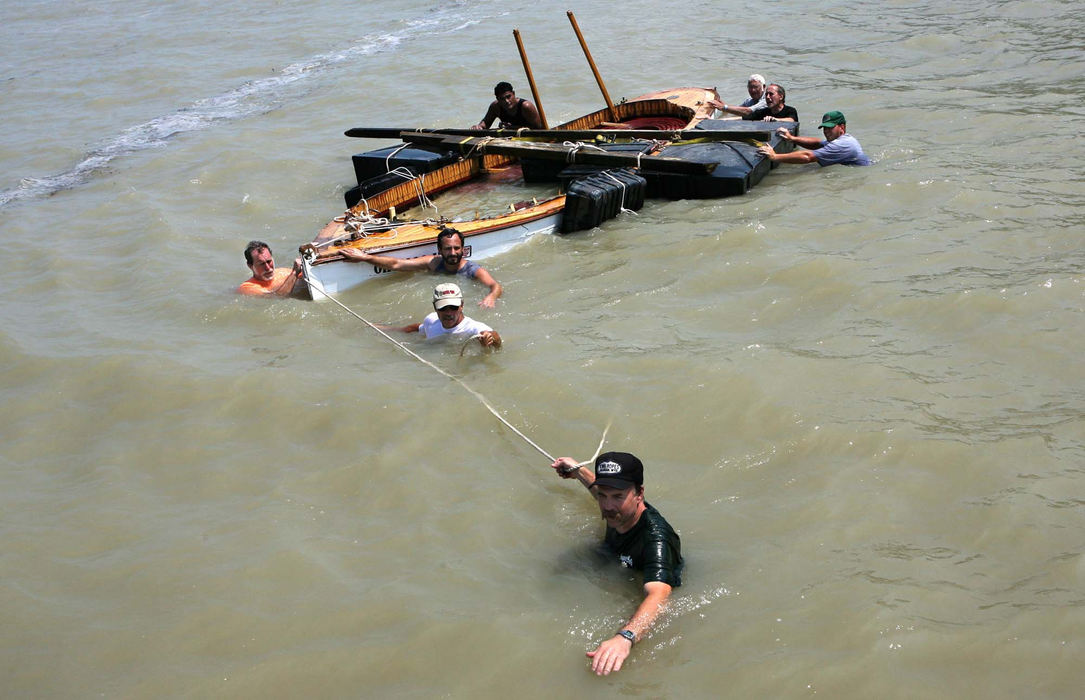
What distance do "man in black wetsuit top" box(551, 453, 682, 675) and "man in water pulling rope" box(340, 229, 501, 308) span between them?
3.92 m

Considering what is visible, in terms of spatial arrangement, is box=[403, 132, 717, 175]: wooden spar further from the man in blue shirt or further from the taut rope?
the taut rope

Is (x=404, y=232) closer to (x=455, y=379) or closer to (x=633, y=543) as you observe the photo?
(x=455, y=379)

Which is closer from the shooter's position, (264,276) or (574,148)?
(264,276)

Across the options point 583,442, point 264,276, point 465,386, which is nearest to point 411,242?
point 264,276

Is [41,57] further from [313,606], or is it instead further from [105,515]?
[313,606]

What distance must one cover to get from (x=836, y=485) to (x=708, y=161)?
5496 millimetres

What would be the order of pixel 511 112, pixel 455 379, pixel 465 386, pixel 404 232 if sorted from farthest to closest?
1. pixel 511 112
2. pixel 404 232
3. pixel 455 379
4. pixel 465 386

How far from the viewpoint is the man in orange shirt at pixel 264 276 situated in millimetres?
8945

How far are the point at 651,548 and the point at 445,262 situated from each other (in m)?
4.72

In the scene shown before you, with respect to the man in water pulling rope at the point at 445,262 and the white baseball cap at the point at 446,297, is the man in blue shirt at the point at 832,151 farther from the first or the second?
the white baseball cap at the point at 446,297

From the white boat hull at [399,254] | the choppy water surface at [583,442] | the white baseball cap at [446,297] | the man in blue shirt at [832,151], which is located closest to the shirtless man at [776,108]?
the choppy water surface at [583,442]

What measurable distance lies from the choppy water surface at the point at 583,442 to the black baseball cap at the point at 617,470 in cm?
68

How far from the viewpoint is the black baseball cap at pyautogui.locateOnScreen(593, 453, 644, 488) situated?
452 centimetres

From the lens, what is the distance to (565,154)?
10.6m
